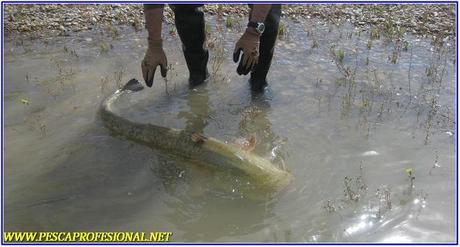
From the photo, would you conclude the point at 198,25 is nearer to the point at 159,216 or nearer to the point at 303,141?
the point at 303,141

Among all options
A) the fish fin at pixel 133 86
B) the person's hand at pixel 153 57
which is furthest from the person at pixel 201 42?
the fish fin at pixel 133 86

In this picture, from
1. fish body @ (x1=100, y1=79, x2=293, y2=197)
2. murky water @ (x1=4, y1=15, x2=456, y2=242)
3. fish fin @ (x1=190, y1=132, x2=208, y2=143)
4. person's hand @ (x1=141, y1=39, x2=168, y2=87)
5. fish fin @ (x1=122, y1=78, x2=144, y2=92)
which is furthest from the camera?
fish fin @ (x1=122, y1=78, x2=144, y2=92)

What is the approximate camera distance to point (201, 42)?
6.73 m

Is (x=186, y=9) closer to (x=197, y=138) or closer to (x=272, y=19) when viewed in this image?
(x=272, y=19)

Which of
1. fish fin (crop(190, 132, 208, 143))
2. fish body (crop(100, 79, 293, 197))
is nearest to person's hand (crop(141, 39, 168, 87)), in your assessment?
fish body (crop(100, 79, 293, 197))

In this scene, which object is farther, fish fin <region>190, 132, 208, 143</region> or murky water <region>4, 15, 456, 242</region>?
fish fin <region>190, 132, 208, 143</region>

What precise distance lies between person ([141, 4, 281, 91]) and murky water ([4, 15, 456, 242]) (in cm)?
34

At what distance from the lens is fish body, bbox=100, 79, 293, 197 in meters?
4.44

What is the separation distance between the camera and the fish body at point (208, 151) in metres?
4.44

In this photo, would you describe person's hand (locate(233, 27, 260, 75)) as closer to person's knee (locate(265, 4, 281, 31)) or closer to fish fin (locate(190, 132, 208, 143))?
person's knee (locate(265, 4, 281, 31))

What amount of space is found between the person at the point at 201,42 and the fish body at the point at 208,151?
0.83 meters

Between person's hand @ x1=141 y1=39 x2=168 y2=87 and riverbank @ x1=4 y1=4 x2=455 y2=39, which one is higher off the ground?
person's hand @ x1=141 y1=39 x2=168 y2=87

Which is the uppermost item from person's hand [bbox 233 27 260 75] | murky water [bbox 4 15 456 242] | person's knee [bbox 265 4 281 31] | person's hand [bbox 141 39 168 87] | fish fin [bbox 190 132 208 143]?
person's knee [bbox 265 4 281 31]

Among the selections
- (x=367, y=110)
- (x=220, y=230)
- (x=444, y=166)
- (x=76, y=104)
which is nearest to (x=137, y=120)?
(x=76, y=104)
